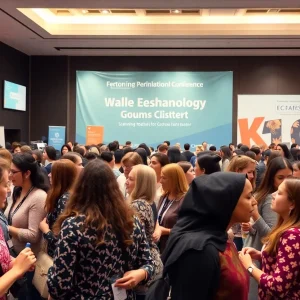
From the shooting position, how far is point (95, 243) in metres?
2.06

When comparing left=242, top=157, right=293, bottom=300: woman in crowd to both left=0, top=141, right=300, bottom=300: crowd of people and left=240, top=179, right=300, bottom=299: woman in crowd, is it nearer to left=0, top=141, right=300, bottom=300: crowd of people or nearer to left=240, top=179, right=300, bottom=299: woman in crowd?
left=0, top=141, right=300, bottom=300: crowd of people

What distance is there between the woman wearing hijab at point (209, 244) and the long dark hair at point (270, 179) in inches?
66.2

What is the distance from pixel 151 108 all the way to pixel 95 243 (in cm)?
1456

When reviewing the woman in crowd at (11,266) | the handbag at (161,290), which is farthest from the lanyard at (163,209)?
the handbag at (161,290)

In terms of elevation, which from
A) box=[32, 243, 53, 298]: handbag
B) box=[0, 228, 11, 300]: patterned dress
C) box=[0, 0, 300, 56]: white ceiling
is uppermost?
box=[0, 0, 300, 56]: white ceiling

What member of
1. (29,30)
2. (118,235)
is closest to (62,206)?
(118,235)

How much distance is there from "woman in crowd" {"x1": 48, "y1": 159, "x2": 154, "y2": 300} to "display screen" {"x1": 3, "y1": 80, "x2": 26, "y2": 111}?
12.7m

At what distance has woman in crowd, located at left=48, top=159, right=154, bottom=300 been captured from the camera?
80.7 inches

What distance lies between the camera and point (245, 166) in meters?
4.27

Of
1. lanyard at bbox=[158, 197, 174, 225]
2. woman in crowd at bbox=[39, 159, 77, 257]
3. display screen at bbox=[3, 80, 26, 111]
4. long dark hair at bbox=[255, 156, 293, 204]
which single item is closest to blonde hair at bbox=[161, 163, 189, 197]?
lanyard at bbox=[158, 197, 174, 225]

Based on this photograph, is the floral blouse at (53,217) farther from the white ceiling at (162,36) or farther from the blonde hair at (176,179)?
the white ceiling at (162,36)

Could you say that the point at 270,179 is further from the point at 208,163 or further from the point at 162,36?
the point at 162,36

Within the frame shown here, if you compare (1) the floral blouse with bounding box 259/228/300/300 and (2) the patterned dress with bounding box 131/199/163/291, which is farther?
(2) the patterned dress with bounding box 131/199/163/291

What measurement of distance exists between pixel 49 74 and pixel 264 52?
765 centimetres
